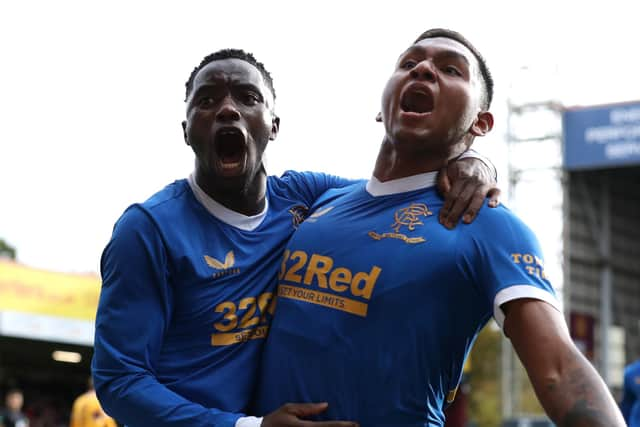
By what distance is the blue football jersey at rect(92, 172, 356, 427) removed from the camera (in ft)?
10.3

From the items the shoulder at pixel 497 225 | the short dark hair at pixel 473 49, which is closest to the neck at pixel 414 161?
the short dark hair at pixel 473 49

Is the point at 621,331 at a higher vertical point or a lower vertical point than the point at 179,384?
higher

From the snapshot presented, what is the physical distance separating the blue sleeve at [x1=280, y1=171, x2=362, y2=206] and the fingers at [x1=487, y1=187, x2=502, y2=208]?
77 cm

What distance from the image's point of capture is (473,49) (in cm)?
341

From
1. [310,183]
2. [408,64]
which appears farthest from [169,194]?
[408,64]

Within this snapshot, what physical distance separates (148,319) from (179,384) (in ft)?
0.73

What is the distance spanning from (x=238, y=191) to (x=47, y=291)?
15589 millimetres

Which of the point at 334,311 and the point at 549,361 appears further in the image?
the point at 334,311

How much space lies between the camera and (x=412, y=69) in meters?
3.27

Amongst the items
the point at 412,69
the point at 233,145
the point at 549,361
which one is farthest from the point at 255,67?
the point at 549,361

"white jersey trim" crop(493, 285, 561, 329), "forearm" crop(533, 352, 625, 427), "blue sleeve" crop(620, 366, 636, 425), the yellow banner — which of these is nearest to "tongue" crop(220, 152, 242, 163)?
"white jersey trim" crop(493, 285, 561, 329)

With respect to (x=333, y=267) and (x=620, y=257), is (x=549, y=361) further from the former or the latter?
(x=620, y=257)

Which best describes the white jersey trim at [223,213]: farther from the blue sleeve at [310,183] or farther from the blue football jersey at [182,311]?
the blue sleeve at [310,183]

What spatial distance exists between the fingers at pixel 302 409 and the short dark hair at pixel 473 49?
108cm
